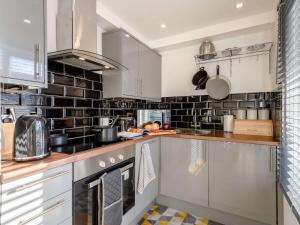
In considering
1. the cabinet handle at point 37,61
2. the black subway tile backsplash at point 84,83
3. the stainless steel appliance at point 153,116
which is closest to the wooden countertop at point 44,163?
the cabinet handle at point 37,61

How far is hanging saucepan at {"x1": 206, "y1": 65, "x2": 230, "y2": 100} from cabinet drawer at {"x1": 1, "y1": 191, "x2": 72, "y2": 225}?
205cm

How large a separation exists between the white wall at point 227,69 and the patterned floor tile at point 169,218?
161 cm

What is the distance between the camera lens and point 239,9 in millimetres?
1945

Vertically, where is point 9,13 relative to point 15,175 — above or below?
above

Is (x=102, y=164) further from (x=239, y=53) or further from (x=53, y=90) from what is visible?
(x=239, y=53)

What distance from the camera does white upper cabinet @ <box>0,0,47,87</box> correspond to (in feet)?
3.42

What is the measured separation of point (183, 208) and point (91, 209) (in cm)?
121

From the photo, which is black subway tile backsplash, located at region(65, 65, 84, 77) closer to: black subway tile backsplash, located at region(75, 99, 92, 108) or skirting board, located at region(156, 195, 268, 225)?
black subway tile backsplash, located at region(75, 99, 92, 108)

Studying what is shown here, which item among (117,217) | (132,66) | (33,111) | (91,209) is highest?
(132,66)

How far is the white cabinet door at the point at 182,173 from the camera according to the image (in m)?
1.90

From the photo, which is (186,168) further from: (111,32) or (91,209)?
(111,32)

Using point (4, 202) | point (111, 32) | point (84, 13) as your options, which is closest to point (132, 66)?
point (111, 32)

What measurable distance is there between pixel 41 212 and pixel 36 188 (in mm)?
139

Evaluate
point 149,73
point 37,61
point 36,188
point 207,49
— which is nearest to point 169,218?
point 36,188
